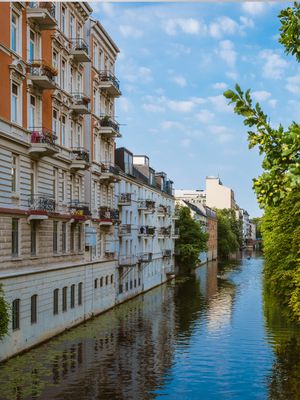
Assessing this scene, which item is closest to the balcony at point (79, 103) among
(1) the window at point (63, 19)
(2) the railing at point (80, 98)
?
(2) the railing at point (80, 98)

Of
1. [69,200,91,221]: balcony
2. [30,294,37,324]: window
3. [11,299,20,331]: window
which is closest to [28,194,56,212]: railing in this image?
[30,294,37,324]: window

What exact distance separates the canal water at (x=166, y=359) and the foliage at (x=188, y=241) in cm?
3476

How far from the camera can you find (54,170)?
3092 centimetres

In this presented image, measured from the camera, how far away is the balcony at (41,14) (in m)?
26.4

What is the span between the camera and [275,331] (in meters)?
33.4

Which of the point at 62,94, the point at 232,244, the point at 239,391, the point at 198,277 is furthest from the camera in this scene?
the point at 232,244

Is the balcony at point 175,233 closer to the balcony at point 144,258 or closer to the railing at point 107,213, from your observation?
the balcony at point 144,258

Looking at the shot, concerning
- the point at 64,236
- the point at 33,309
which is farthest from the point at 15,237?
the point at 64,236

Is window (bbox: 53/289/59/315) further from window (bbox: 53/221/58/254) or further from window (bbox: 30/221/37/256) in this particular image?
window (bbox: 30/221/37/256)

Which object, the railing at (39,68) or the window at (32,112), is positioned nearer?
the railing at (39,68)

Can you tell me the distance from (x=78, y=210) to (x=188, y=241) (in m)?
46.8

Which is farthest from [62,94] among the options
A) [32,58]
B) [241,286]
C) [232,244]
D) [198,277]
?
[232,244]

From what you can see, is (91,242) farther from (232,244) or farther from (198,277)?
(232,244)

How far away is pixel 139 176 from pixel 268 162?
167 ft
